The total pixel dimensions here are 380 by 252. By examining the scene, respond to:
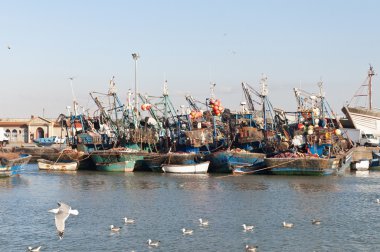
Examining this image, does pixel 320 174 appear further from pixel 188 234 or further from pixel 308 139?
pixel 188 234

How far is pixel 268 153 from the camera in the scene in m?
72.8

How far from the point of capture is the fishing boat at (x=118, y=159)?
73.4 metres

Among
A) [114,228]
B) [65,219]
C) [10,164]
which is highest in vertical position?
[10,164]

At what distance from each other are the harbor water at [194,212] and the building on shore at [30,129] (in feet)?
254

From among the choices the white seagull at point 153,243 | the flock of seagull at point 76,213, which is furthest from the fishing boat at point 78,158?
the white seagull at point 153,243

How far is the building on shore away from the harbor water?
7742 centimetres

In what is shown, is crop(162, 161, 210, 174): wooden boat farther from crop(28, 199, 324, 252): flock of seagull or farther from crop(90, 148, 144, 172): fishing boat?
crop(28, 199, 324, 252): flock of seagull

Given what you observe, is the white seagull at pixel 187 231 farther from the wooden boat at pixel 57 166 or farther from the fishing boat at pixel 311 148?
the wooden boat at pixel 57 166

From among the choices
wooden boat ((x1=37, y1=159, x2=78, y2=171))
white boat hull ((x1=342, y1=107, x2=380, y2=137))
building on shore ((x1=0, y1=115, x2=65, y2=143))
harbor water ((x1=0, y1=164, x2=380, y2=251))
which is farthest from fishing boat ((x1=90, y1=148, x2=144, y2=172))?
building on shore ((x1=0, y1=115, x2=65, y2=143))

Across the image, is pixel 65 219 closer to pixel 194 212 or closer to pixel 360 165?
pixel 194 212

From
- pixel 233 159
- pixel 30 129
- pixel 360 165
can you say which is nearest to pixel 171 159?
pixel 233 159

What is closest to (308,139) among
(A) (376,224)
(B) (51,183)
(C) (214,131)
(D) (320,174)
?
(D) (320,174)

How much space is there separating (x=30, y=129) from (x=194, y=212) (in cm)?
10602

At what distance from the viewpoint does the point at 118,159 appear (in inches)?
2891
